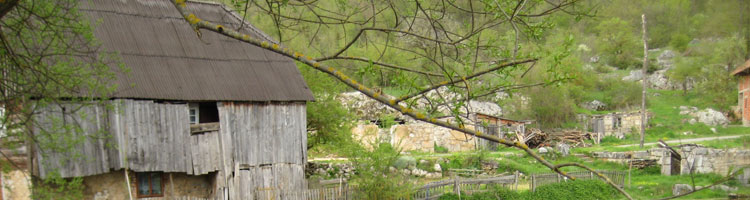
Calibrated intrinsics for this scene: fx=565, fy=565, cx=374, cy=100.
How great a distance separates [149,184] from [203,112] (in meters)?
2.56

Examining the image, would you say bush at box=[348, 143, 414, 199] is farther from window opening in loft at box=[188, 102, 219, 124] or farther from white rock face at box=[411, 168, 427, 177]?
white rock face at box=[411, 168, 427, 177]

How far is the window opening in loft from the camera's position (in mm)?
16516

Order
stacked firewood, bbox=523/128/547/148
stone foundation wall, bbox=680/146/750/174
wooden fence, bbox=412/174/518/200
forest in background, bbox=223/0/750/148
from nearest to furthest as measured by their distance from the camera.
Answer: forest in background, bbox=223/0/750/148
wooden fence, bbox=412/174/518/200
stone foundation wall, bbox=680/146/750/174
stacked firewood, bbox=523/128/547/148

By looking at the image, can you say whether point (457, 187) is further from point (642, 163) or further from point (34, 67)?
point (34, 67)

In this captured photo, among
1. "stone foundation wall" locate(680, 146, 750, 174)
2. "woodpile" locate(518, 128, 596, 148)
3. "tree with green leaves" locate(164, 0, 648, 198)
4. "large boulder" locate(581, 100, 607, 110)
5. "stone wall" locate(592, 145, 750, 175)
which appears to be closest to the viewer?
"tree with green leaves" locate(164, 0, 648, 198)

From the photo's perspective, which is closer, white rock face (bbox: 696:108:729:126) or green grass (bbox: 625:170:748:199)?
green grass (bbox: 625:170:748:199)

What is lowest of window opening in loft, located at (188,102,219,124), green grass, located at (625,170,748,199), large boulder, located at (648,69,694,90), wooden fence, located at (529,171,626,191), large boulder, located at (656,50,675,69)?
green grass, located at (625,170,748,199)

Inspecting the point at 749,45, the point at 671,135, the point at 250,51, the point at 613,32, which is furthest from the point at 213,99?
the point at 613,32

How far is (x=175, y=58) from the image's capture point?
1638 cm

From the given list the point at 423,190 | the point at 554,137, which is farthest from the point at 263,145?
the point at 554,137

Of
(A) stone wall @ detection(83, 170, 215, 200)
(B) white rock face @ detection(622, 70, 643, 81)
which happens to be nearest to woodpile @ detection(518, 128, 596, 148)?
(B) white rock face @ detection(622, 70, 643, 81)

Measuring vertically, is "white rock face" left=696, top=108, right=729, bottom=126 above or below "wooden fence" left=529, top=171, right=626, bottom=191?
above

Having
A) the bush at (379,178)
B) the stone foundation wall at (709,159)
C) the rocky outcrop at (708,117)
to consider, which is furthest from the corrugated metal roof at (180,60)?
the rocky outcrop at (708,117)

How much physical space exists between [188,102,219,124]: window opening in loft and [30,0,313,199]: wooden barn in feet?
0.10
